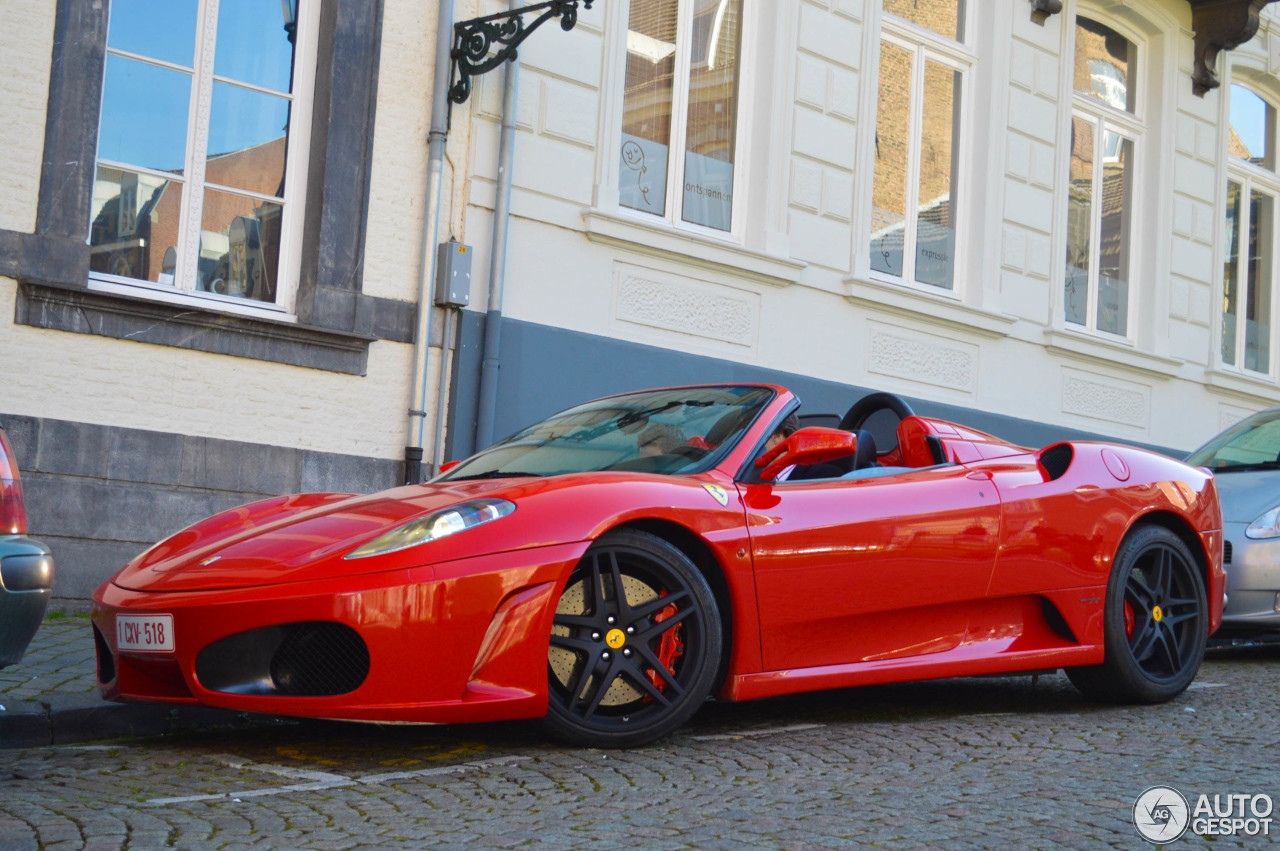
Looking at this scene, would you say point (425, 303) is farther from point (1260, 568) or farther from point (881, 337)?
point (1260, 568)

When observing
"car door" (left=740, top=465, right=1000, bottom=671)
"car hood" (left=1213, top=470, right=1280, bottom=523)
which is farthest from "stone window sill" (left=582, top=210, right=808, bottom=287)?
"car door" (left=740, top=465, right=1000, bottom=671)

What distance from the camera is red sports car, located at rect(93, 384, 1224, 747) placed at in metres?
3.73

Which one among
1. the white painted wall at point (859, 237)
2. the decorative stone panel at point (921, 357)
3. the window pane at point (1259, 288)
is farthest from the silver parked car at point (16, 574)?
the window pane at point (1259, 288)

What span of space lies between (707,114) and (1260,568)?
5.66 metres

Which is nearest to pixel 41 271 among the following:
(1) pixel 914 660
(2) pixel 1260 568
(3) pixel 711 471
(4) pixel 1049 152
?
(3) pixel 711 471

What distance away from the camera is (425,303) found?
8656 mm

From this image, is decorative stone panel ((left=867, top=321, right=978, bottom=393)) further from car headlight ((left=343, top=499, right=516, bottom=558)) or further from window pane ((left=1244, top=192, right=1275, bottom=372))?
car headlight ((left=343, top=499, right=516, bottom=558))

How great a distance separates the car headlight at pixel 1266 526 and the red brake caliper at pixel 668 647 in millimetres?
4530

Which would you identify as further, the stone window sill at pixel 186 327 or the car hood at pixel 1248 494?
the car hood at pixel 1248 494

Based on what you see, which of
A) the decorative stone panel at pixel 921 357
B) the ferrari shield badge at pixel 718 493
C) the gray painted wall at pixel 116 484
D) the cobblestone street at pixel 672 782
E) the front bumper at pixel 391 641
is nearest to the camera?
the cobblestone street at pixel 672 782

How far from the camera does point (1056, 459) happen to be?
17.8 ft

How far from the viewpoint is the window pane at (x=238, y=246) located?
8.07 m

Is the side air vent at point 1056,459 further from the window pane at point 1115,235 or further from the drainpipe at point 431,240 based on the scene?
the window pane at point 1115,235

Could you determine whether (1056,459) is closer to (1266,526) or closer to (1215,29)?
(1266,526)
